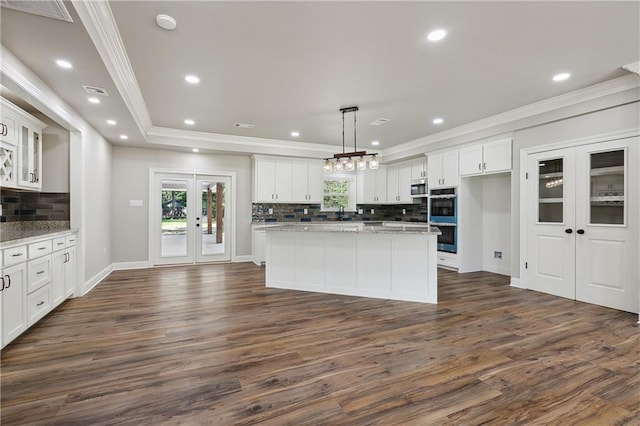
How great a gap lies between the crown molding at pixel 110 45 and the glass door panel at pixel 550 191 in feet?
17.4

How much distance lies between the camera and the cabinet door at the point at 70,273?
389 cm

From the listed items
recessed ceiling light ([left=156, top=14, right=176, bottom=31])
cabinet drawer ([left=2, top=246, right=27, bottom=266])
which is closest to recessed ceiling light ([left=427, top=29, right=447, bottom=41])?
recessed ceiling light ([left=156, top=14, right=176, bottom=31])

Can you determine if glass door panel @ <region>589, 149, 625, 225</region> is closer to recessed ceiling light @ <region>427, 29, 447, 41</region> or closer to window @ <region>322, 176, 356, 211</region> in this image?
recessed ceiling light @ <region>427, 29, 447, 41</region>

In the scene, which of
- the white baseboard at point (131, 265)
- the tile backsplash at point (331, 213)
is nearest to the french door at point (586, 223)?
the tile backsplash at point (331, 213)

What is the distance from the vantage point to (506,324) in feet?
10.7

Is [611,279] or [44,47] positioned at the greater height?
[44,47]

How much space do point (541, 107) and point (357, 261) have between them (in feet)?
10.8

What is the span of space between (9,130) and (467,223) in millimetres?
6768

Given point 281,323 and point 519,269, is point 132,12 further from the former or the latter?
point 519,269

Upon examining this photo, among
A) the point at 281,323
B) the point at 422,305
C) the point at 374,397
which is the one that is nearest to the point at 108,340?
the point at 281,323

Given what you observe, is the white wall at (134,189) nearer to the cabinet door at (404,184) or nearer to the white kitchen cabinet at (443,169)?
the cabinet door at (404,184)

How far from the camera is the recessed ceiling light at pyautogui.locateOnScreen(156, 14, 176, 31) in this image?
2.41 m

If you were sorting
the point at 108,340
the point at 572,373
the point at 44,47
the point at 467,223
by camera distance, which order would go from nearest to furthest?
1. the point at 572,373
2. the point at 44,47
3. the point at 108,340
4. the point at 467,223

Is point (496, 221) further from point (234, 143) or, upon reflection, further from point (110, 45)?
point (110, 45)
